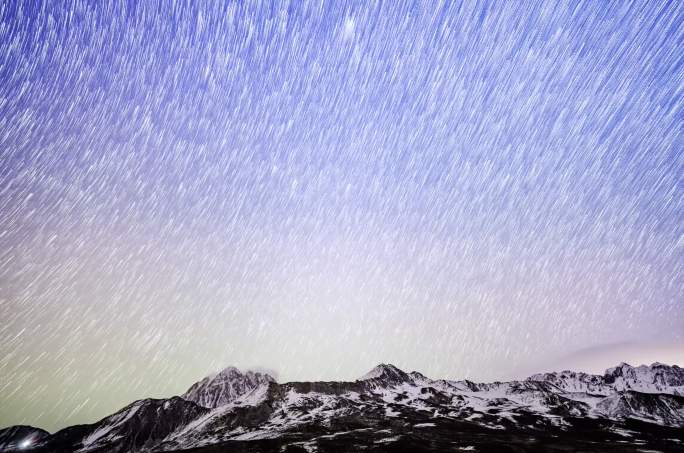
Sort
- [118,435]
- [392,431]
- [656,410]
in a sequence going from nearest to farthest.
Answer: [392,431] → [118,435] → [656,410]

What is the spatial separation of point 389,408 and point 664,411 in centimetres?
13976

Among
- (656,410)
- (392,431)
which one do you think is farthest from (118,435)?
(656,410)

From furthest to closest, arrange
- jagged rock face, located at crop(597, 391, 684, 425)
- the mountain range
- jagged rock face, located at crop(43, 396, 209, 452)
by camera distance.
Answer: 1. jagged rock face, located at crop(597, 391, 684, 425)
2. jagged rock face, located at crop(43, 396, 209, 452)
3. the mountain range

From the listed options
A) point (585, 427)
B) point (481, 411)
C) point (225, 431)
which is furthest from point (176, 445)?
point (585, 427)

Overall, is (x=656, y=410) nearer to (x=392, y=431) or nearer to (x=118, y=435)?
(x=392, y=431)

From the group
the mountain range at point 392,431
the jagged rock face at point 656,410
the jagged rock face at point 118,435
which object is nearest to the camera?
the mountain range at point 392,431

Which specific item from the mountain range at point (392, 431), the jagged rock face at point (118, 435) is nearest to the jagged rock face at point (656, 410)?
the mountain range at point (392, 431)

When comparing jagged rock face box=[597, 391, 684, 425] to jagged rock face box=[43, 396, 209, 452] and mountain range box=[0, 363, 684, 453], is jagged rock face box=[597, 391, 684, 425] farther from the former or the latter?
jagged rock face box=[43, 396, 209, 452]

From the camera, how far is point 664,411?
18825cm

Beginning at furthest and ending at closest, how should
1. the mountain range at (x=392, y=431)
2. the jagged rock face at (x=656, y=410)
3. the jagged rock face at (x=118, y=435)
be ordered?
the jagged rock face at (x=656, y=410), the jagged rock face at (x=118, y=435), the mountain range at (x=392, y=431)

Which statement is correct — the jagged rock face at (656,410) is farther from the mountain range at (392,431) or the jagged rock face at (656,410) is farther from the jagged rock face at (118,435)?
the jagged rock face at (118,435)

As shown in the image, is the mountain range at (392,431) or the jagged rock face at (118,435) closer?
the mountain range at (392,431)

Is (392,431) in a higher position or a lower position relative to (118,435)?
lower

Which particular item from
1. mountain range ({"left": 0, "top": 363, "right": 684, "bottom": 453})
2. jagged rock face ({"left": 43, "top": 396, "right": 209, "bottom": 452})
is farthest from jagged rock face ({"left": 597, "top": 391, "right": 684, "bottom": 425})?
jagged rock face ({"left": 43, "top": 396, "right": 209, "bottom": 452})
